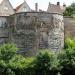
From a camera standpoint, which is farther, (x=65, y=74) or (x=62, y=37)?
(x=62, y=37)

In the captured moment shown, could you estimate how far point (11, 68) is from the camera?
136ft

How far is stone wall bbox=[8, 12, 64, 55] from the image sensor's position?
46625 millimetres

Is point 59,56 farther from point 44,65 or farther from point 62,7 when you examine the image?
point 62,7

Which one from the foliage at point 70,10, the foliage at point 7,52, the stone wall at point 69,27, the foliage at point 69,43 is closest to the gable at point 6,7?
the foliage at point 70,10

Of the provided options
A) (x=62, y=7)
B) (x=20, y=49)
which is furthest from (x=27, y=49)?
(x=62, y=7)

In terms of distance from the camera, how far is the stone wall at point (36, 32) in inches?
1836

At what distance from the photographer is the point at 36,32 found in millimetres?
46719

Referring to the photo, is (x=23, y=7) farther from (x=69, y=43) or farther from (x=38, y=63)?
(x=38, y=63)

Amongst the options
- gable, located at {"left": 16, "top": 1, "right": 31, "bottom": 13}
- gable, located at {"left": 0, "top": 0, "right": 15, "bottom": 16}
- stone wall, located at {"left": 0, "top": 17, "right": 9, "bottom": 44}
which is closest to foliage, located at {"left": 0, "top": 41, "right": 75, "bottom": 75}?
stone wall, located at {"left": 0, "top": 17, "right": 9, "bottom": 44}

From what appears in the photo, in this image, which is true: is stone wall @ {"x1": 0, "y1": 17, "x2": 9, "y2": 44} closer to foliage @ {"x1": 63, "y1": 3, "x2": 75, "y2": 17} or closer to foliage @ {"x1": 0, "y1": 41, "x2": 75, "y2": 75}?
foliage @ {"x1": 0, "y1": 41, "x2": 75, "y2": 75}

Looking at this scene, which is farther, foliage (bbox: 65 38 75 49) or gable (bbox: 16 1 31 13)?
gable (bbox: 16 1 31 13)

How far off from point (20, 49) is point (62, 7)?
79.5ft

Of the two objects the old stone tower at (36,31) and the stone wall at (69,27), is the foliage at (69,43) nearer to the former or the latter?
the old stone tower at (36,31)

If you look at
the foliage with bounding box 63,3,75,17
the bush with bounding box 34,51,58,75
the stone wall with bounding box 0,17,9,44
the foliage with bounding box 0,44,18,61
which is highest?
the foliage with bounding box 63,3,75,17
